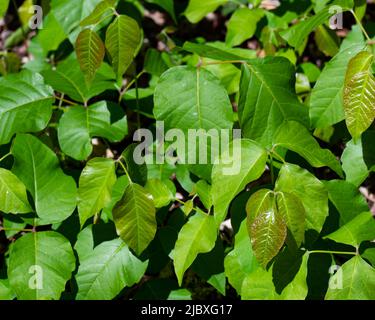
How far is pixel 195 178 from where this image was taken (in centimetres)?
225

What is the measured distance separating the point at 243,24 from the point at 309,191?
1.12m

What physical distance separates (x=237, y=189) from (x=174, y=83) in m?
0.50

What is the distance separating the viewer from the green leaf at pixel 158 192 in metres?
2.07

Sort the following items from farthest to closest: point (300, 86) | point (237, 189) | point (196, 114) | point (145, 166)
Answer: point (300, 86) < point (145, 166) < point (196, 114) < point (237, 189)

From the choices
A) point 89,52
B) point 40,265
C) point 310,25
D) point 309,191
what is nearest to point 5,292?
point 40,265

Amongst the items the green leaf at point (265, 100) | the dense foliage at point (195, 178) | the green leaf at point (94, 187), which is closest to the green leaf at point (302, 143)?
the dense foliage at point (195, 178)

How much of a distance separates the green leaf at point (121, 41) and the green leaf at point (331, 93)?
0.70 metres

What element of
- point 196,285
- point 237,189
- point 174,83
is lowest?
point 196,285

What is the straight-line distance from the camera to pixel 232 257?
2.04 metres

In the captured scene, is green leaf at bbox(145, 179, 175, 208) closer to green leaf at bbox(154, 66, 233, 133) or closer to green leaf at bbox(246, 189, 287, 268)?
green leaf at bbox(154, 66, 233, 133)

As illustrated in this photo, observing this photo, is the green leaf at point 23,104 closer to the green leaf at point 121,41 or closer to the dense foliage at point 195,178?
the dense foliage at point 195,178

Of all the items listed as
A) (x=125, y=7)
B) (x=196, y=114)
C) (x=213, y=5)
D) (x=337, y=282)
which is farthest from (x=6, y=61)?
(x=337, y=282)

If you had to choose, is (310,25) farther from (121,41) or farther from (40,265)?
(40,265)
